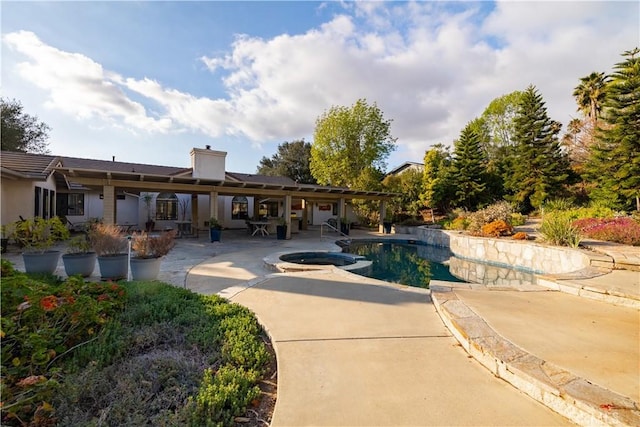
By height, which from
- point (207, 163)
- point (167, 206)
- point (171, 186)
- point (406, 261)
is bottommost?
point (406, 261)

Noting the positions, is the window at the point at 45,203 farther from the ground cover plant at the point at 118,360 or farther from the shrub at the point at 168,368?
the shrub at the point at 168,368

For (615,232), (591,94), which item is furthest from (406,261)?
(591,94)

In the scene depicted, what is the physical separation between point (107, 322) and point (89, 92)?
394 inches

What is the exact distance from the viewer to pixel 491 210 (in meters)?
12.5

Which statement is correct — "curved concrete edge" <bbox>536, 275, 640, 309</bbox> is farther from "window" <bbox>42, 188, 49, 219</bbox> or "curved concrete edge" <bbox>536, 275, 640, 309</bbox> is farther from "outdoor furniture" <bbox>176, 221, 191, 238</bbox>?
"window" <bbox>42, 188, 49, 219</bbox>

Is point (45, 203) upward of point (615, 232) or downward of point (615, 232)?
upward

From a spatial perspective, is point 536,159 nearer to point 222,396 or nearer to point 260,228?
point 260,228

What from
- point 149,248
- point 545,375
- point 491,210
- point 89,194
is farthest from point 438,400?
point 89,194

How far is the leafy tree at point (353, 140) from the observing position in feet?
80.9

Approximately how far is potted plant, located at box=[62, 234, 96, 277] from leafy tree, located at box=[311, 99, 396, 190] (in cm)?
1990

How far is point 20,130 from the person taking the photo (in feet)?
68.4

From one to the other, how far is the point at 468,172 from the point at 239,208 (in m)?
15.9

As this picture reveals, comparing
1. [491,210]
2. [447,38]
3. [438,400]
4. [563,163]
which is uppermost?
[447,38]

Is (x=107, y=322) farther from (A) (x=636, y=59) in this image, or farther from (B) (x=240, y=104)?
(A) (x=636, y=59)
